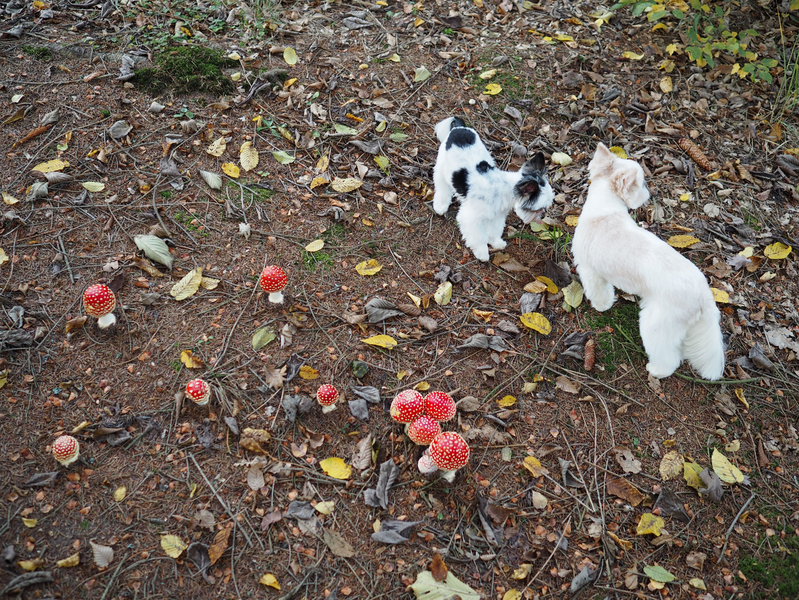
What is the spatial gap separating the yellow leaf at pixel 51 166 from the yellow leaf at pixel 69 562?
9.14 feet

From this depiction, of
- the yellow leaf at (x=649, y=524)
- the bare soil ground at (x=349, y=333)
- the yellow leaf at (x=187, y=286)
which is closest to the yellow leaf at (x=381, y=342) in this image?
the bare soil ground at (x=349, y=333)

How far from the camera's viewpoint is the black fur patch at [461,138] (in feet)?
12.6

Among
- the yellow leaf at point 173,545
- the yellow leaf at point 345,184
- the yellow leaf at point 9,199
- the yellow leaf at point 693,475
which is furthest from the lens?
the yellow leaf at point 345,184

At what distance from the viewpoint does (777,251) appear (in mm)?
4191

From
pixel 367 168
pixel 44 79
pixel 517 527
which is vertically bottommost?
pixel 517 527

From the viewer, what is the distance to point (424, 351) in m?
3.36

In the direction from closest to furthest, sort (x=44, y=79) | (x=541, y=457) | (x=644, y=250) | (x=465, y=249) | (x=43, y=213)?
(x=541, y=457) → (x=644, y=250) → (x=43, y=213) → (x=465, y=249) → (x=44, y=79)

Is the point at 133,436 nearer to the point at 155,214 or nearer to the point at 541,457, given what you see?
the point at 155,214

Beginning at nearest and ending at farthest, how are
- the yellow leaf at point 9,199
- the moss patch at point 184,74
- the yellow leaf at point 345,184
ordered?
the yellow leaf at point 9,199
the yellow leaf at point 345,184
the moss patch at point 184,74

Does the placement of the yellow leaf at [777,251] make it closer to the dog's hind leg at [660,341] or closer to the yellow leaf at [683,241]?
the yellow leaf at [683,241]

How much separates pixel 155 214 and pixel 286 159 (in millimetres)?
1146

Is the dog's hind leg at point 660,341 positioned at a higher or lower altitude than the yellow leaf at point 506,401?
higher

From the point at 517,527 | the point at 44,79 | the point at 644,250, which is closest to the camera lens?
the point at 517,527

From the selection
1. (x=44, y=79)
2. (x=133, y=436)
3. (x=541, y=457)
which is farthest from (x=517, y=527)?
(x=44, y=79)
